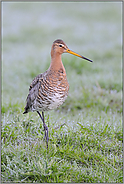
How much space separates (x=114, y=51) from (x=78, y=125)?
5.70 meters

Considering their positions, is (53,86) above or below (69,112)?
above

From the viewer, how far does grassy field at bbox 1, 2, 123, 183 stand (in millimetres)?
3164

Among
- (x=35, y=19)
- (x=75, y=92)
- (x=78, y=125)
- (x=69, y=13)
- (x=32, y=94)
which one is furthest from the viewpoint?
(x=69, y=13)

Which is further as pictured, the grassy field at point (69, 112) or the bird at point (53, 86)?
the bird at point (53, 86)

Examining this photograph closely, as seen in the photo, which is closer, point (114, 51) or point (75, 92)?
point (75, 92)

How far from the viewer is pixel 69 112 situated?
17.1ft

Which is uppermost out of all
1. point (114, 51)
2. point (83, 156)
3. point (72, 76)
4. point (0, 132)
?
point (114, 51)

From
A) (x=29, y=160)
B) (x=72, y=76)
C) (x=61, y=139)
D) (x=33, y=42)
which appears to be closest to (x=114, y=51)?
(x=72, y=76)

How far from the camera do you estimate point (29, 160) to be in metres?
3.21

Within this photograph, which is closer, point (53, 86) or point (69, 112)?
point (53, 86)

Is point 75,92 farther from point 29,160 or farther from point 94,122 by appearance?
point 29,160

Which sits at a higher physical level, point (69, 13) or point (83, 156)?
point (69, 13)

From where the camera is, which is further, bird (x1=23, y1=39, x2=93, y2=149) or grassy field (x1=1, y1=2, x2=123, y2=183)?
bird (x1=23, y1=39, x2=93, y2=149)

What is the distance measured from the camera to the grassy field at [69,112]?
10.4ft
